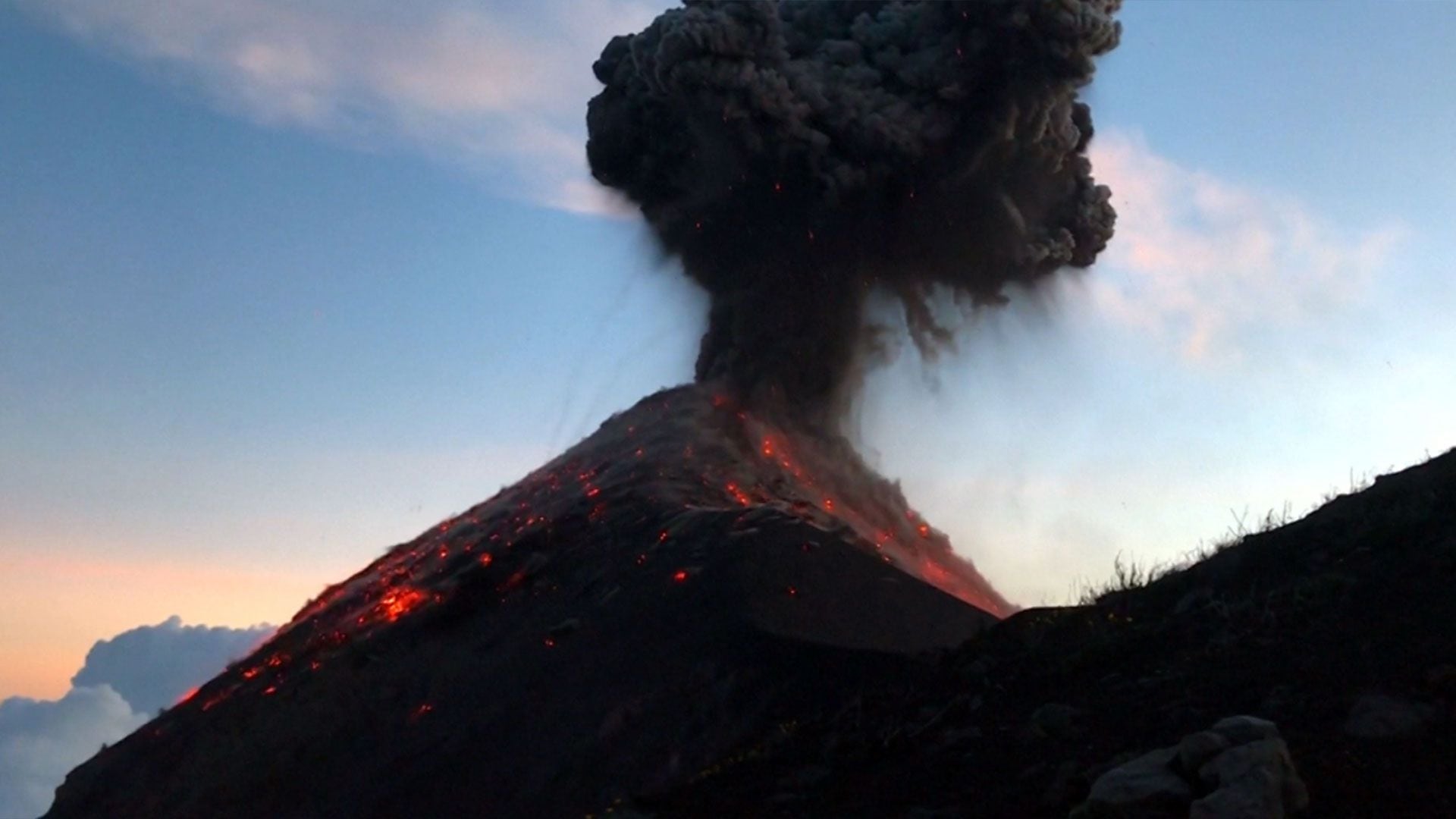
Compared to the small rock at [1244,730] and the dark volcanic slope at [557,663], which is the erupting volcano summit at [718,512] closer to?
the dark volcanic slope at [557,663]

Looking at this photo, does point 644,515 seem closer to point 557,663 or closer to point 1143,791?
point 557,663

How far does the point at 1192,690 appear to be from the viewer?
11.0 meters

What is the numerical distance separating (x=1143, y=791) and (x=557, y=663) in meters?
13.4

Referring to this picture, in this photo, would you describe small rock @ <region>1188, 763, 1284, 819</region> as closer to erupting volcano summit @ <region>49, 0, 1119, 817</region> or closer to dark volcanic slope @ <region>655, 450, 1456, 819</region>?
dark volcanic slope @ <region>655, 450, 1456, 819</region>

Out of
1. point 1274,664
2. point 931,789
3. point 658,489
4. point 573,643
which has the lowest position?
point 931,789

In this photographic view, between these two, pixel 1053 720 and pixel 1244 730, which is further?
pixel 1053 720

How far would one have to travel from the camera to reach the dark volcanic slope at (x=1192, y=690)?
9.36 m

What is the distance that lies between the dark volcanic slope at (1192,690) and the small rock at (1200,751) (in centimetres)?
60

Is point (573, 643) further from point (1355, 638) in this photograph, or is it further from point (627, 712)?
point (1355, 638)

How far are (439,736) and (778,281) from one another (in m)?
19.1

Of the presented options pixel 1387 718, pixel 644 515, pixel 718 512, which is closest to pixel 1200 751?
pixel 1387 718

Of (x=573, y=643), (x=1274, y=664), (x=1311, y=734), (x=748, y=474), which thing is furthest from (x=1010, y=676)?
(x=748, y=474)

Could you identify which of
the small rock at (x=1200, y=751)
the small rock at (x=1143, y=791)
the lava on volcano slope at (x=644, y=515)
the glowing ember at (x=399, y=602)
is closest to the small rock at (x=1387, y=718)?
the small rock at (x=1200, y=751)

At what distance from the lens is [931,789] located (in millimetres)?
10469
